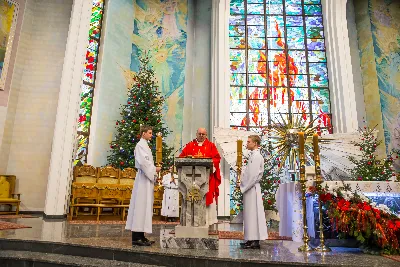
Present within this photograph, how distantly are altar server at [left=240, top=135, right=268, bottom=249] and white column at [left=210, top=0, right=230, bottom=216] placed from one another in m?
5.96

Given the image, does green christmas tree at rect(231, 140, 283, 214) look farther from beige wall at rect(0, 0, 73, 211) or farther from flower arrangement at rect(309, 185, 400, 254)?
beige wall at rect(0, 0, 73, 211)

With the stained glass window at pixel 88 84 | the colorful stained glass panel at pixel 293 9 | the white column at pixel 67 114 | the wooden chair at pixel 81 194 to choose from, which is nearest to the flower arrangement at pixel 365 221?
the wooden chair at pixel 81 194

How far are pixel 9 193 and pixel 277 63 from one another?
398 inches

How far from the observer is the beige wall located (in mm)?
8941

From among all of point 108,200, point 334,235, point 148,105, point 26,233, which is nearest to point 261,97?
point 148,105

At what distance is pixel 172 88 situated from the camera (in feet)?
39.1

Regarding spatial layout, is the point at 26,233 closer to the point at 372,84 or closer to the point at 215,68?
the point at 215,68

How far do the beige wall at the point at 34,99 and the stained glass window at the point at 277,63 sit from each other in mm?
6190

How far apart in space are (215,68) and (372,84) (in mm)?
5923

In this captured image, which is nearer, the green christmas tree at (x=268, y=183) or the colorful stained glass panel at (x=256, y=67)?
the green christmas tree at (x=268, y=183)

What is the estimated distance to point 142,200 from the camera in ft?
13.6

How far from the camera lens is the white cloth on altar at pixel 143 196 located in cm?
409

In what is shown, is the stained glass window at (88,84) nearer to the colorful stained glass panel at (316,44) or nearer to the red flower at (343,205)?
the red flower at (343,205)

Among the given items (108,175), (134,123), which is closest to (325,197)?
(108,175)
